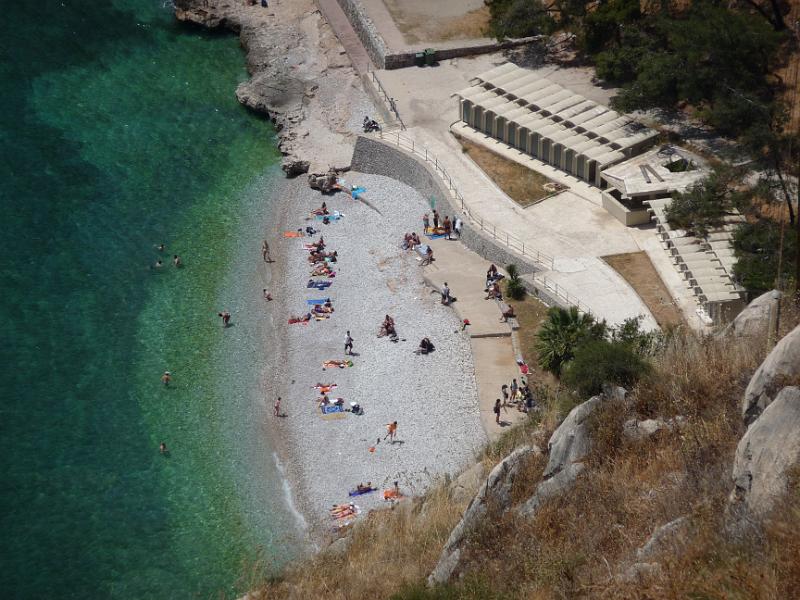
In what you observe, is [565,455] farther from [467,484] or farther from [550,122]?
[550,122]

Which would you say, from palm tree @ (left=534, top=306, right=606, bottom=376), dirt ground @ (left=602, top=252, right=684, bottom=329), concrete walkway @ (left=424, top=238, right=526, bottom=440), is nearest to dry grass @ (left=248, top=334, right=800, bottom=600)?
palm tree @ (left=534, top=306, right=606, bottom=376)

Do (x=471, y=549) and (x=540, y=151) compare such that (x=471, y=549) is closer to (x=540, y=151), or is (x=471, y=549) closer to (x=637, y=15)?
(x=540, y=151)

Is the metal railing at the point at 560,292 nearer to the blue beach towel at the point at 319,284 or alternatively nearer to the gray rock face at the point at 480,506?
the blue beach towel at the point at 319,284

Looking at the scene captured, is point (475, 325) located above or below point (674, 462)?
below

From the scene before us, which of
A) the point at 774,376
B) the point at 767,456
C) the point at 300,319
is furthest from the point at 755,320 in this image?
the point at 300,319

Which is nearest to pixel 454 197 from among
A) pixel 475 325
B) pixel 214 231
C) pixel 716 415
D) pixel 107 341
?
pixel 475 325

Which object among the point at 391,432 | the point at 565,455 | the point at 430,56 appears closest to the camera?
the point at 565,455
